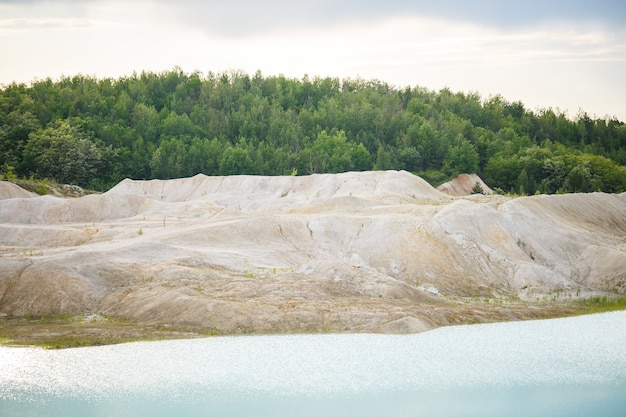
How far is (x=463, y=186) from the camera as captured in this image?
99.8m

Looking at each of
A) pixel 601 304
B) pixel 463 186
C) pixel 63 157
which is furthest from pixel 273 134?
pixel 601 304

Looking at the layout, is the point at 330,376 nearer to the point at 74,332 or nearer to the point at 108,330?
the point at 108,330

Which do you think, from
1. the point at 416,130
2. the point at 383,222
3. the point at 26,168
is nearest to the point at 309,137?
the point at 416,130

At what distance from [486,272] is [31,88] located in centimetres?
9062

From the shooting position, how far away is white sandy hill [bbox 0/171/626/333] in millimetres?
34406

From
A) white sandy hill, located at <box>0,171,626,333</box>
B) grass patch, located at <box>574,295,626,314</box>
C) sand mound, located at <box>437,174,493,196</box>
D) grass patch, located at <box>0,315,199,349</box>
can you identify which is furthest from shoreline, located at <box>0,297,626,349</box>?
sand mound, located at <box>437,174,493,196</box>

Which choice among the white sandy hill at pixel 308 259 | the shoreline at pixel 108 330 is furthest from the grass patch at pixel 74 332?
the white sandy hill at pixel 308 259

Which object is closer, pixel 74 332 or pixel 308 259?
pixel 74 332

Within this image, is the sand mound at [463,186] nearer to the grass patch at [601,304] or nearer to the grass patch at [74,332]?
the grass patch at [601,304]

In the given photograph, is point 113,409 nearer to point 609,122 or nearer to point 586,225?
point 586,225

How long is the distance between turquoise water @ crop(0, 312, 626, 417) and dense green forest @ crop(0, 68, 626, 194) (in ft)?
208

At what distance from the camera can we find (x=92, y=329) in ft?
105

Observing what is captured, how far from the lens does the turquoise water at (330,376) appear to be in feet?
70.5

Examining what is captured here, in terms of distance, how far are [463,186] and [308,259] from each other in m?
58.0
